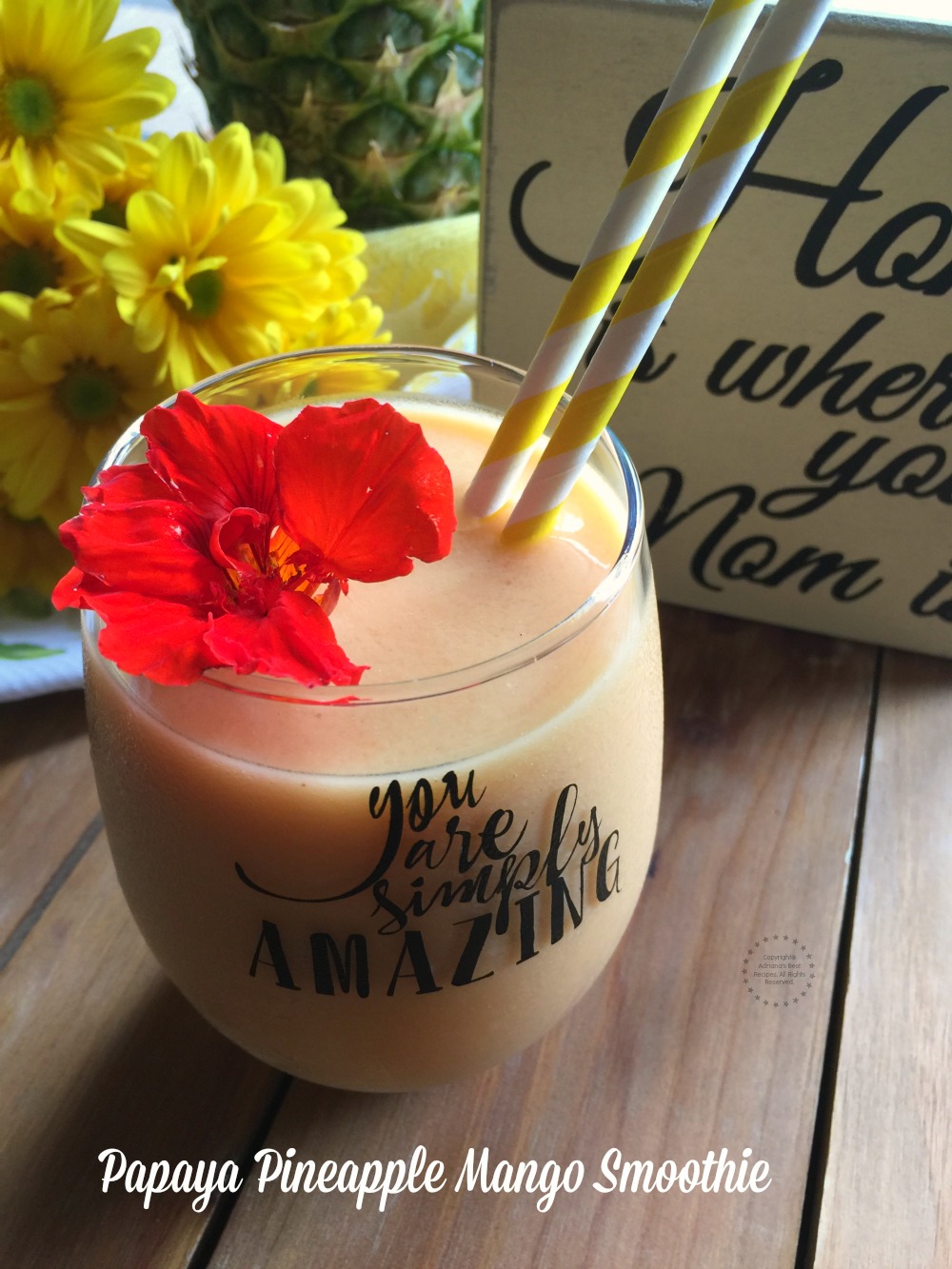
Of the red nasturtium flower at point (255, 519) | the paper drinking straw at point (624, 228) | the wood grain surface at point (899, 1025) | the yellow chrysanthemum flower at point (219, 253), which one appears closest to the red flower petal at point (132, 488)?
the red nasturtium flower at point (255, 519)

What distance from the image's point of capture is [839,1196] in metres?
0.50

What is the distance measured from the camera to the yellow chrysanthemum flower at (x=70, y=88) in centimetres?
61

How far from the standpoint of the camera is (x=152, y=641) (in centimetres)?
36

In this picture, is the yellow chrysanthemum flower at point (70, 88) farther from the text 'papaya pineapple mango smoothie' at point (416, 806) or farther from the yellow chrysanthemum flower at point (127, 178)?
the text 'papaya pineapple mango smoothie' at point (416, 806)

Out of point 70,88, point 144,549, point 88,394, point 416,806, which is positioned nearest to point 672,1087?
point 416,806

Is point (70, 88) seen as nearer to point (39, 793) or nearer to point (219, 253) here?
point (219, 253)

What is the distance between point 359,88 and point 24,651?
445mm

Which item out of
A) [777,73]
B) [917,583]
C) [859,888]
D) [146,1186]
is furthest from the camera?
[917,583]

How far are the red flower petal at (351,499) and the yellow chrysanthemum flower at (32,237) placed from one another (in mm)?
320

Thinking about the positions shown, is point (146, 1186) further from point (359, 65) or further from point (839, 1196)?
point (359, 65)

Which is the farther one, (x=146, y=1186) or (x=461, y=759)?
(x=146, y=1186)

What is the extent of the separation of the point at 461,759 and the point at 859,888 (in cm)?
32

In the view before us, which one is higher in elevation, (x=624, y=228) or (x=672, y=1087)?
→ (x=624, y=228)

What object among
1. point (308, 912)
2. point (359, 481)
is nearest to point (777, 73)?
point (359, 481)
